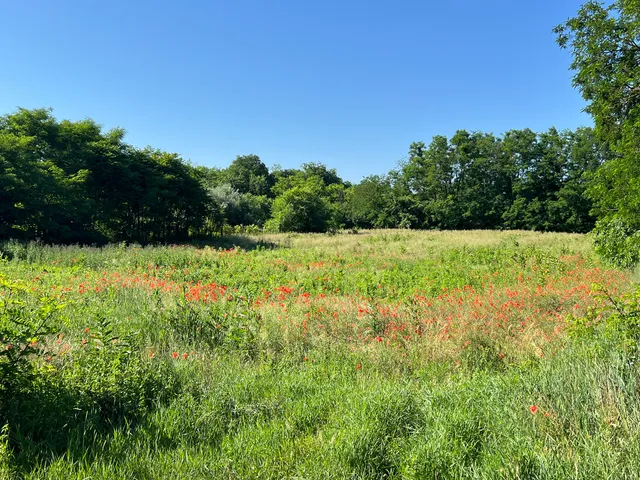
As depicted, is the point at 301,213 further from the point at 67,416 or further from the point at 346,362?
the point at 67,416

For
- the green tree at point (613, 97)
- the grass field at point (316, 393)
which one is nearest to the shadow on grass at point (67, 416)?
the grass field at point (316, 393)

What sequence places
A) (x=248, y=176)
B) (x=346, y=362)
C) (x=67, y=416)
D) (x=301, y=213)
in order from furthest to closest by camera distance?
(x=248, y=176)
(x=301, y=213)
(x=346, y=362)
(x=67, y=416)

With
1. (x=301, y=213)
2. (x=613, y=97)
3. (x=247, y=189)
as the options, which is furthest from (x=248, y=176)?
(x=613, y=97)

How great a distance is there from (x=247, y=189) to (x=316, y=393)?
7293 centimetres

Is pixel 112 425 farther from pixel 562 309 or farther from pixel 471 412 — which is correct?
pixel 562 309

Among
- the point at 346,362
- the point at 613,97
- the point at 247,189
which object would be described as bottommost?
the point at 346,362

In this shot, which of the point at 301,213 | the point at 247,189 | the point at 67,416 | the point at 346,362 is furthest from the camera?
the point at 247,189

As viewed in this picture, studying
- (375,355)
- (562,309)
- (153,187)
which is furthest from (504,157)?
(375,355)

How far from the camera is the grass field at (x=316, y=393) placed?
95.0 inches

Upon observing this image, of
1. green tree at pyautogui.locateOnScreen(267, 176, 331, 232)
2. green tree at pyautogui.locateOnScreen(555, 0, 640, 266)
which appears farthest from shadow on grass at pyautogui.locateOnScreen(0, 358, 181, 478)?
green tree at pyautogui.locateOnScreen(267, 176, 331, 232)

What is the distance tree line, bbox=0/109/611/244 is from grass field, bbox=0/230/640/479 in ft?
52.1

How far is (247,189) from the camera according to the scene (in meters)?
73.6

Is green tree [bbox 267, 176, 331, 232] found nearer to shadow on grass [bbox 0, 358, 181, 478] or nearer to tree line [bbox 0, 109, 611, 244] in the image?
tree line [bbox 0, 109, 611, 244]

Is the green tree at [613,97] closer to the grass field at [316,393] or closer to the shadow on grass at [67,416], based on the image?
the grass field at [316,393]
